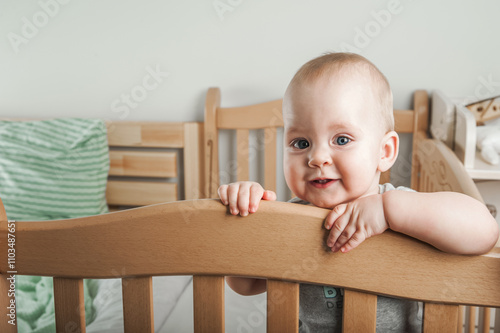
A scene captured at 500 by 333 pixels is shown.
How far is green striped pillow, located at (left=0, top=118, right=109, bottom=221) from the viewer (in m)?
1.63

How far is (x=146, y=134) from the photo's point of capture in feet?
5.52

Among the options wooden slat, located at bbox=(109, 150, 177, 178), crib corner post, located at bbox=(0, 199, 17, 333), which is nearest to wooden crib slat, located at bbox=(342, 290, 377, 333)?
crib corner post, located at bbox=(0, 199, 17, 333)

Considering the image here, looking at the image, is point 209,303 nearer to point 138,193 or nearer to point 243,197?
point 243,197

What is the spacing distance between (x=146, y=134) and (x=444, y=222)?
133 centimetres

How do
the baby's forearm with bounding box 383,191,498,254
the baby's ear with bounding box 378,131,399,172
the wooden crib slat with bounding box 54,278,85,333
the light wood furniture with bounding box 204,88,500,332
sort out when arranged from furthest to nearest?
the light wood furniture with bounding box 204,88,500,332, the baby's ear with bounding box 378,131,399,172, the wooden crib slat with bounding box 54,278,85,333, the baby's forearm with bounding box 383,191,498,254

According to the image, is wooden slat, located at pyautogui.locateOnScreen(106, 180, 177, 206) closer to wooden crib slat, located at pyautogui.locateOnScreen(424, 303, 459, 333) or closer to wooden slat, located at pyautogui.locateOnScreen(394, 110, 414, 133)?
wooden slat, located at pyautogui.locateOnScreen(394, 110, 414, 133)

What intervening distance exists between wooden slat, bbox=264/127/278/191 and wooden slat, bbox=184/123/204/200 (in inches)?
9.5

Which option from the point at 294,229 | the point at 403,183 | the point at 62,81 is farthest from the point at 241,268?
the point at 62,81

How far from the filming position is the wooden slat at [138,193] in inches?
67.3

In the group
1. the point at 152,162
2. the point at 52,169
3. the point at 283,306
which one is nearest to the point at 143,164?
the point at 152,162

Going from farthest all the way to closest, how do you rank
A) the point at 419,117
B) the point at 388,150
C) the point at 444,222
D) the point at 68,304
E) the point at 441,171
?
the point at 419,117, the point at 441,171, the point at 388,150, the point at 68,304, the point at 444,222

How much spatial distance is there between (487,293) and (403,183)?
42.1 inches

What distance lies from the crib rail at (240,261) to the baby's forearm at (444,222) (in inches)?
0.6

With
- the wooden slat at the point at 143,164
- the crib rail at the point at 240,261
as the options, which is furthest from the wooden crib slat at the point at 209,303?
the wooden slat at the point at 143,164
